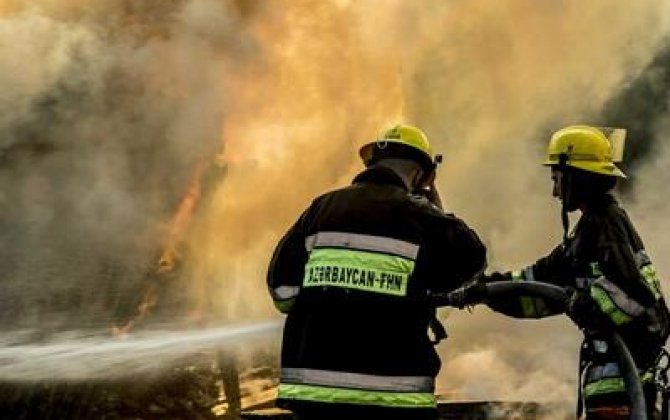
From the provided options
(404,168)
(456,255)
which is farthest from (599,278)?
(404,168)

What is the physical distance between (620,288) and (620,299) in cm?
5

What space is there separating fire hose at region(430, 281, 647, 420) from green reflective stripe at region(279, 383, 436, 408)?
477mm

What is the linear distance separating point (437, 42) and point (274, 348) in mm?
6381

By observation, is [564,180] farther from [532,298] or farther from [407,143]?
[407,143]

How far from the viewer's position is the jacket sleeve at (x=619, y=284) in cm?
390

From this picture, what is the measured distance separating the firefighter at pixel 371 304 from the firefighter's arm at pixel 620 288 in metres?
0.79

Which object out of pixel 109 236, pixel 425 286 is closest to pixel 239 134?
pixel 109 236

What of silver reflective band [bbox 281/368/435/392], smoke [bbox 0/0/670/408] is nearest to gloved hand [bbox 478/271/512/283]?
silver reflective band [bbox 281/368/435/392]

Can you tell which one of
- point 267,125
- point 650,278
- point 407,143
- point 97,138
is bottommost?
point 650,278

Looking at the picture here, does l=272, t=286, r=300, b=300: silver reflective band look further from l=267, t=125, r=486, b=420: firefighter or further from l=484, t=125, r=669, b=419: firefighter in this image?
l=484, t=125, r=669, b=419: firefighter

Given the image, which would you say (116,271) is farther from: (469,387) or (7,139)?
Result: (469,387)

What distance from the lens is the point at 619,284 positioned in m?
3.92

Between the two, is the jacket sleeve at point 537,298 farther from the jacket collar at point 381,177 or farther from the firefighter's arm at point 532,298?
the jacket collar at point 381,177

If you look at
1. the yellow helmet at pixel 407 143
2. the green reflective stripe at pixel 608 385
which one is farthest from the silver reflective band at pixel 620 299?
the yellow helmet at pixel 407 143
